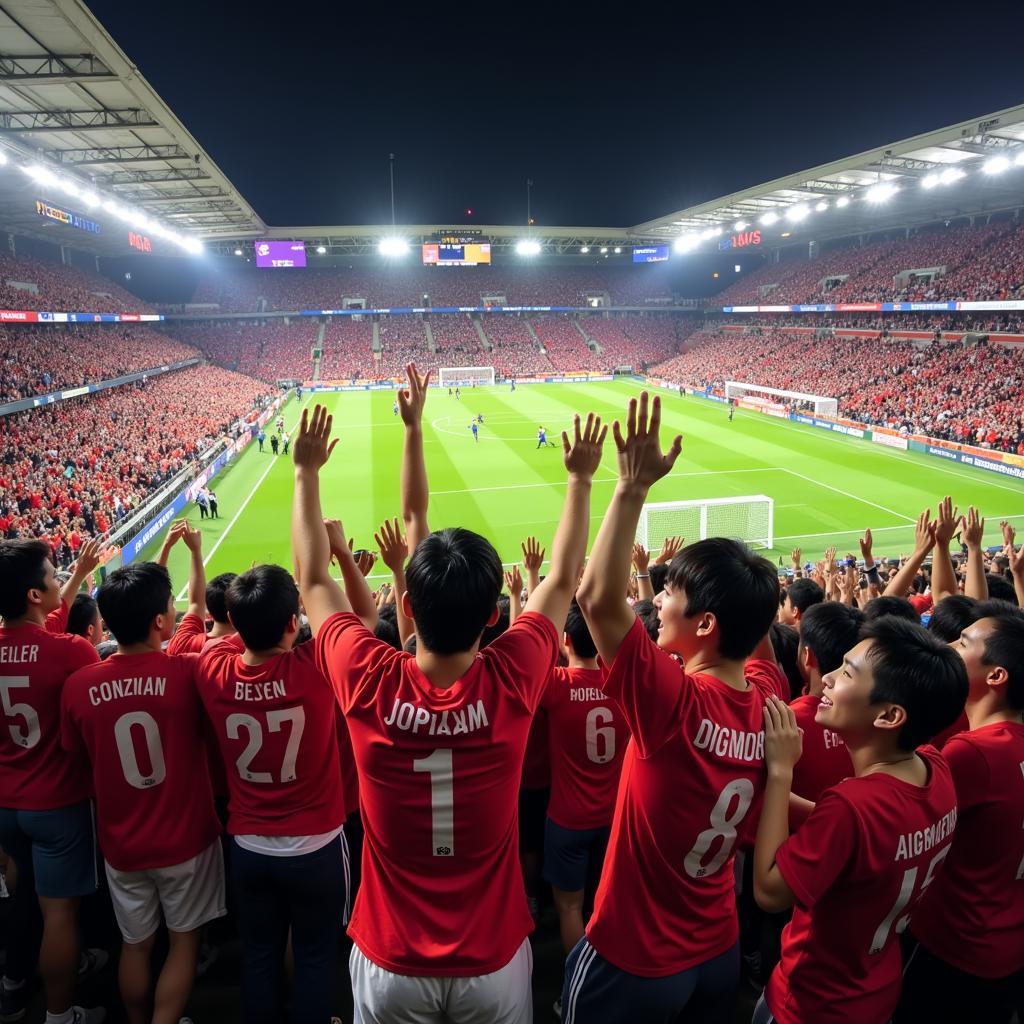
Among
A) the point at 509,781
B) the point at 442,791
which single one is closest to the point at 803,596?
the point at 509,781

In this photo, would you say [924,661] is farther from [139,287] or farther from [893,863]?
[139,287]

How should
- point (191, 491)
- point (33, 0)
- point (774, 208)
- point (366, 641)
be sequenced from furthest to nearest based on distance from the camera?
point (774, 208) → point (191, 491) → point (33, 0) → point (366, 641)

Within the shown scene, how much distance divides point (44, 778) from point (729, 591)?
3785 millimetres

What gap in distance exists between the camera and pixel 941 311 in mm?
44906

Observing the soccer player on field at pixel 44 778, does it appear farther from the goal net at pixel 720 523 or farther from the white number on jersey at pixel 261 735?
the goal net at pixel 720 523

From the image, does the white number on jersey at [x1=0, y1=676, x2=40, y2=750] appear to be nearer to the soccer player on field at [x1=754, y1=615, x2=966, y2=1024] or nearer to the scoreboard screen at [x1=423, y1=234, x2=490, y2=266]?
the soccer player on field at [x1=754, y1=615, x2=966, y2=1024]

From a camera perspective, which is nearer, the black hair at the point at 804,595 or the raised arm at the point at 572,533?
the raised arm at the point at 572,533

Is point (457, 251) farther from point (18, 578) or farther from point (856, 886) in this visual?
point (856, 886)

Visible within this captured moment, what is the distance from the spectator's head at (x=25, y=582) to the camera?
12.7 ft

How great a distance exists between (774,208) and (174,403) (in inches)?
1759

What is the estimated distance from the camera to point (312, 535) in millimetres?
2992

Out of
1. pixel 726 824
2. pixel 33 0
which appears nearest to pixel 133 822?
pixel 726 824

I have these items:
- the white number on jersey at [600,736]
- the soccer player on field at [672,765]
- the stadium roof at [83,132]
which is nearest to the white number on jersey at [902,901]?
the soccer player on field at [672,765]

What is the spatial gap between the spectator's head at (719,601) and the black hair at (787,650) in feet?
8.50
